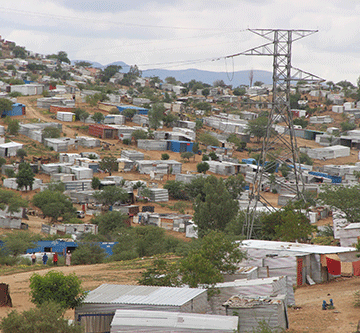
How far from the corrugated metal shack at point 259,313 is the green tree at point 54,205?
72.3ft

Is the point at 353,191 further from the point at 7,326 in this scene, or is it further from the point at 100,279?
the point at 7,326

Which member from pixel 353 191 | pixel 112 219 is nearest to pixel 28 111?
pixel 112 219

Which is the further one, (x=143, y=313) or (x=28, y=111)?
(x=28, y=111)

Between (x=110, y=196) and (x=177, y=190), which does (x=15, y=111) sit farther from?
(x=110, y=196)

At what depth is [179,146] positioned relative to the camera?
52438 mm

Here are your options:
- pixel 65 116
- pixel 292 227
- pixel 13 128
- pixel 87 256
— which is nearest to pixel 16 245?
pixel 87 256

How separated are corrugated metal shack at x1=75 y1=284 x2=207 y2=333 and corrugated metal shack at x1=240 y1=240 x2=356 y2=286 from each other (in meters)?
3.95

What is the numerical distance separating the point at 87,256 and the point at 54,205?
11.4m

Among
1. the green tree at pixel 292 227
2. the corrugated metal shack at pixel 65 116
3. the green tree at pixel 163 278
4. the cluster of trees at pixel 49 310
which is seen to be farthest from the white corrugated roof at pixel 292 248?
the corrugated metal shack at pixel 65 116

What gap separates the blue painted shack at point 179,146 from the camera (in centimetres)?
5244

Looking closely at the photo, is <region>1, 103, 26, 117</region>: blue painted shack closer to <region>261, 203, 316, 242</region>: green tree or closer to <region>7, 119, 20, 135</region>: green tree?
<region>7, 119, 20, 135</region>: green tree

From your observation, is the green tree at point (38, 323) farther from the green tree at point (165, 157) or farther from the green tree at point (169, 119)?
the green tree at point (169, 119)

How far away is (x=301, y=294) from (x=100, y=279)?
594 centimetres

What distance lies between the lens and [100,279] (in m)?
14.8
